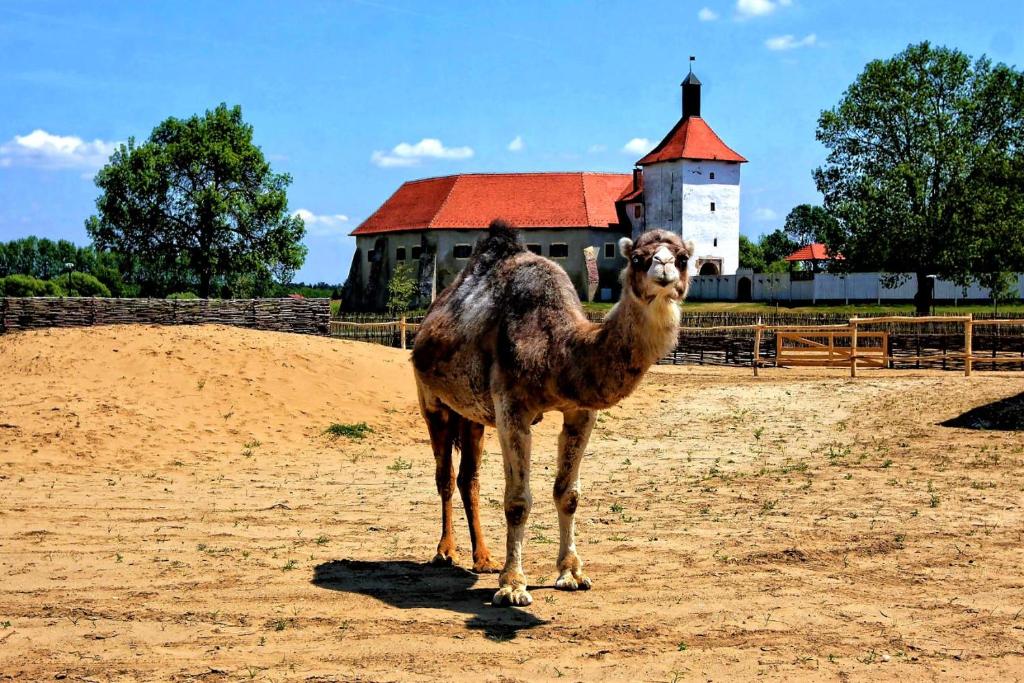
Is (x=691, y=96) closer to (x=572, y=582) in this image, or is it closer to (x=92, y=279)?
(x=92, y=279)

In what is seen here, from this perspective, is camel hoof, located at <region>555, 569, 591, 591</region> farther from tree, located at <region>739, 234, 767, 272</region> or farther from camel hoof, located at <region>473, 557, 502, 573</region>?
tree, located at <region>739, 234, 767, 272</region>

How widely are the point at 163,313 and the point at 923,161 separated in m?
35.9

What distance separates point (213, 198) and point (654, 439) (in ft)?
154

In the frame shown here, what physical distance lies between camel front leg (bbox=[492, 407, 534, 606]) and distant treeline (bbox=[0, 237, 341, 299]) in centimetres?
5238

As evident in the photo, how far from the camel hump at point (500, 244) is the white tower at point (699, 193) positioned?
59199mm

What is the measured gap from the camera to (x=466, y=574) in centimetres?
814

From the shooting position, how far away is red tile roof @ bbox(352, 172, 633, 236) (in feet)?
241

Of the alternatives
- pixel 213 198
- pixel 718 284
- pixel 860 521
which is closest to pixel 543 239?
pixel 718 284

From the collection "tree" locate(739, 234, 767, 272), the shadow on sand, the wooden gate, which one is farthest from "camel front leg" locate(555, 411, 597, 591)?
"tree" locate(739, 234, 767, 272)

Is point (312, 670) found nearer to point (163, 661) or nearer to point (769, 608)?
point (163, 661)

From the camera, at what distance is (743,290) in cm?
6606

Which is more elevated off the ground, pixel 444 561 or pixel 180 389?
pixel 180 389

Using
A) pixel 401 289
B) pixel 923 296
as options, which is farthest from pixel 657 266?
pixel 401 289

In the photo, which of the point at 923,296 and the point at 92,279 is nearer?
the point at 923,296
